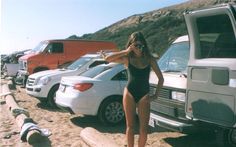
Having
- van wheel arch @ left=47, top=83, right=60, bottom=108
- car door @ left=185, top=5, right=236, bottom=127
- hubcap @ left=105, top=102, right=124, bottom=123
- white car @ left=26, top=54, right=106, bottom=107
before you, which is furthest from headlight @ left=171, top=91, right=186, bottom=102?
van wheel arch @ left=47, top=83, right=60, bottom=108

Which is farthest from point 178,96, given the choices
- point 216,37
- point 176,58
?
point 176,58

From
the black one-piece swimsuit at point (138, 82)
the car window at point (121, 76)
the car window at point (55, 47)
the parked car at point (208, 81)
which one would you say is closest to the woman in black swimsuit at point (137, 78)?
the black one-piece swimsuit at point (138, 82)

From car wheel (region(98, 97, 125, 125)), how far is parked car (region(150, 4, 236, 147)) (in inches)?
104

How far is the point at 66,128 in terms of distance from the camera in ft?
32.4

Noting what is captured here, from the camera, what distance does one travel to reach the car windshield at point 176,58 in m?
7.87

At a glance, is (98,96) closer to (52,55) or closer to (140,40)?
(140,40)

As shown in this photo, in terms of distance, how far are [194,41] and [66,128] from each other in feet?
14.2

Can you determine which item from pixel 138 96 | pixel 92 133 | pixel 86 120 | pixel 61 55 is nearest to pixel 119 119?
pixel 86 120

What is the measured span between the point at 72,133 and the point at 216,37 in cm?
416

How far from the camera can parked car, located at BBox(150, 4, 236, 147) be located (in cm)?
573

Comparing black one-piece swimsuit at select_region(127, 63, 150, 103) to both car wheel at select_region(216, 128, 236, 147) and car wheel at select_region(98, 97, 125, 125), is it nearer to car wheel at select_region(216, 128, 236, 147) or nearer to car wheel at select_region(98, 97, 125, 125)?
car wheel at select_region(216, 128, 236, 147)

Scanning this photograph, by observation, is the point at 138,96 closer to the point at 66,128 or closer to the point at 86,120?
the point at 66,128

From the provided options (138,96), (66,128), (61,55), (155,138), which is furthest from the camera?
(61,55)

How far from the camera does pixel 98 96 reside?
9.83m
